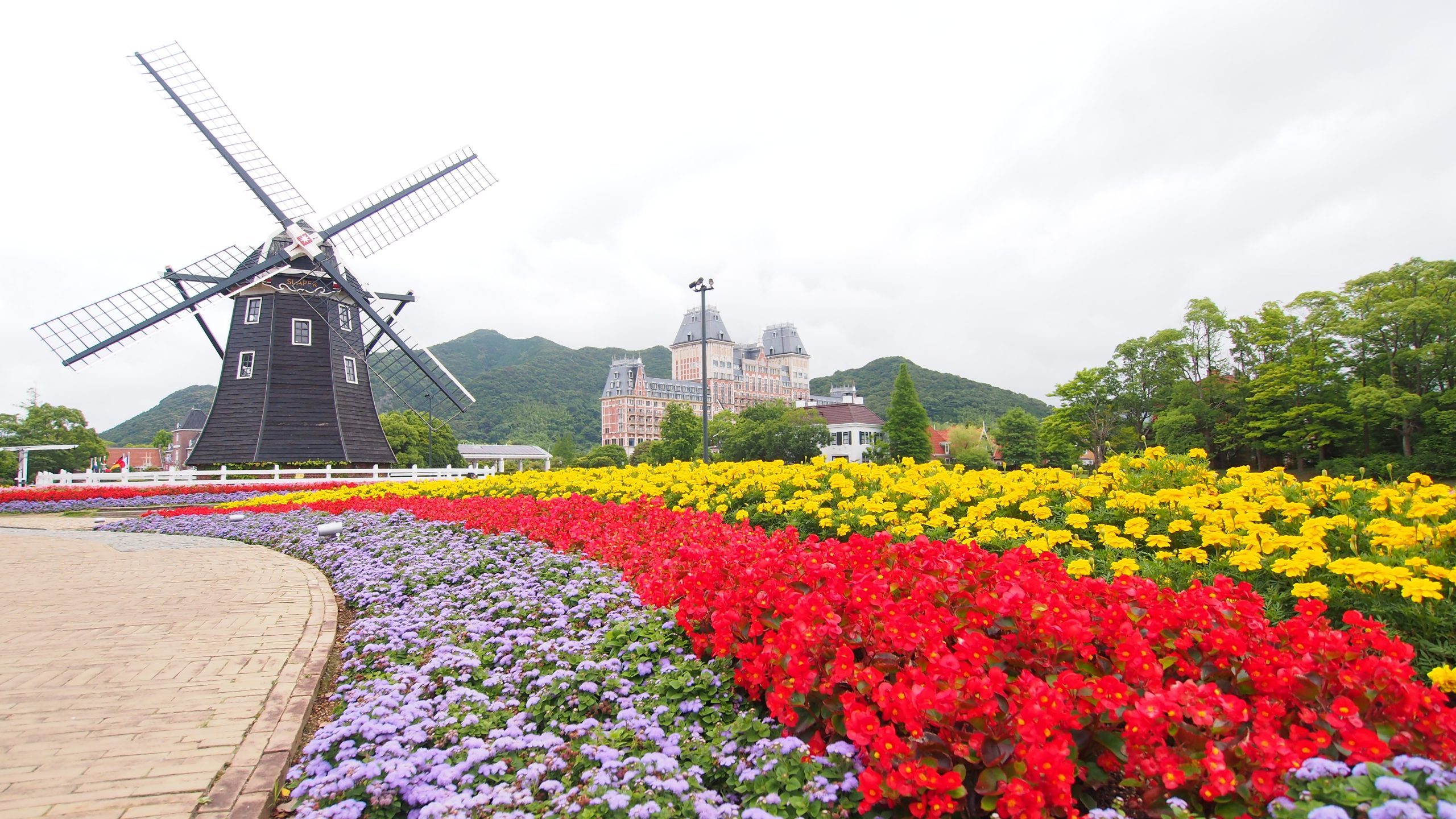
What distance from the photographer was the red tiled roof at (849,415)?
2857 inches

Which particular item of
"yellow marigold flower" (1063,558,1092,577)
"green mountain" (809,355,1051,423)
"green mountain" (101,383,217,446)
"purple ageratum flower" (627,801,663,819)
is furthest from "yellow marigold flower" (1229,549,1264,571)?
"green mountain" (101,383,217,446)

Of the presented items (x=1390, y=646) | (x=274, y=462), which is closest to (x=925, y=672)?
(x=1390, y=646)

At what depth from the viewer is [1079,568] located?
378 centimetres

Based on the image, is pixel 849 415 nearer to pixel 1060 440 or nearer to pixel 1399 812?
pixel 1060 440

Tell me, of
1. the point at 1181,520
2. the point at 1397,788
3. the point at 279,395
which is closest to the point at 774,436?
the point at 279,395

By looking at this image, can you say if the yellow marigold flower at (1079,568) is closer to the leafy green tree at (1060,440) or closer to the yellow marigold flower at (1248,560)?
the yellow marigold flower at (1248,560)

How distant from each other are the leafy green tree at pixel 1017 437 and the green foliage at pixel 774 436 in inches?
586

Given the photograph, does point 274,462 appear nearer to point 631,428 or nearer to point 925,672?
point 925,672

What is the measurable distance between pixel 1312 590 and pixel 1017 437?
191 feet

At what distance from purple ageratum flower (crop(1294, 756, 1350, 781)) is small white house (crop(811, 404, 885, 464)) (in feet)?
221

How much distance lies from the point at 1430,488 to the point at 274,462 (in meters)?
25.5

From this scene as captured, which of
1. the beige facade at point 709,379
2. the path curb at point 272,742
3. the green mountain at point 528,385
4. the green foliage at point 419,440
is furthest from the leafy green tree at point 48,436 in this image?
the path curb at point 272,742

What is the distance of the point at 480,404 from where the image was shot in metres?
110

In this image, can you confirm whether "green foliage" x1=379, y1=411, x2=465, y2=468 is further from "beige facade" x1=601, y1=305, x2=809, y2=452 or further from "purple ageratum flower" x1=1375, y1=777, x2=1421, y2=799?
"purple ageratum flower" x1=1375, y1=777, x2=1421, y2=799
